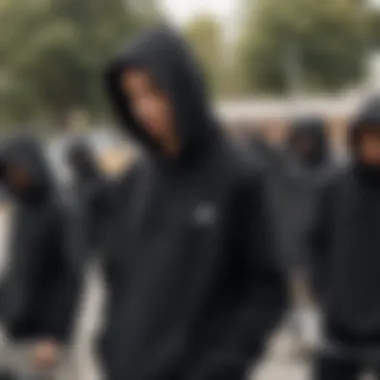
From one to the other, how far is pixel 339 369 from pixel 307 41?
110 feet

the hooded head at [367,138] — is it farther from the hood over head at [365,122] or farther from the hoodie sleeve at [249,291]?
the hoodie sleeve at [249,291]

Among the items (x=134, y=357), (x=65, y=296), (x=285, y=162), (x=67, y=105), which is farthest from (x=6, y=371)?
(x=67, y=105)

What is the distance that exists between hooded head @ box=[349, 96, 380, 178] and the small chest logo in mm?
1884

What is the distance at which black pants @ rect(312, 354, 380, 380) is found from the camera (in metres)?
4.40

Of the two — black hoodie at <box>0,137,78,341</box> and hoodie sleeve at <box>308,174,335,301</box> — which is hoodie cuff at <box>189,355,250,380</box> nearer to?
black hoodie at <box>0,137,78,341</box>

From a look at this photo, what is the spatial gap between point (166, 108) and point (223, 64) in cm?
4084


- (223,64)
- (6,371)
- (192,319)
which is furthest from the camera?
(223,64)

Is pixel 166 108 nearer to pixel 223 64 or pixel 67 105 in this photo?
pixel 67 105

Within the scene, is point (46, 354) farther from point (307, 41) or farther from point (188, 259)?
point (307, 41)

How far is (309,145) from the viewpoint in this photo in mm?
9477

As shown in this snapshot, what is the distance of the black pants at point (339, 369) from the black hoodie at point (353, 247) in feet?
0.26

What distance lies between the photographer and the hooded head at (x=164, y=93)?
8.82 ft

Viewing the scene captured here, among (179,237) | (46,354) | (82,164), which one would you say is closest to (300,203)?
(82,164)

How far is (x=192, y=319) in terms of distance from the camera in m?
2.63
